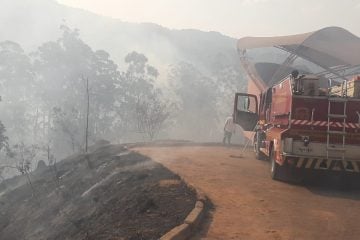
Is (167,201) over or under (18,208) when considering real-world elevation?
over

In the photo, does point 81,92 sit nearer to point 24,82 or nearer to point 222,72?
point 24,82

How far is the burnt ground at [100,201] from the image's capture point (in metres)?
8.60


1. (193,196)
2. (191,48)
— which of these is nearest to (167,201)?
(193,196)

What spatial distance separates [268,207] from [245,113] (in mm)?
9671

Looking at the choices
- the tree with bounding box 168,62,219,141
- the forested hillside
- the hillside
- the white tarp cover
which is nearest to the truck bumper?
the white tarp cover

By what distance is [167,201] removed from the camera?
9289 mm

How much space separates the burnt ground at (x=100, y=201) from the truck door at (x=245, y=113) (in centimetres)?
436

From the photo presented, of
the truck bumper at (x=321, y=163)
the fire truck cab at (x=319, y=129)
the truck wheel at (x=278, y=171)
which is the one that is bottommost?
the truck wheel at (x=278, y=171)

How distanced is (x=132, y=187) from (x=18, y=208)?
855 centimetres

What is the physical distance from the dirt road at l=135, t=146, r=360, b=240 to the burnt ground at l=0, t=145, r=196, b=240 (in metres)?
0.72

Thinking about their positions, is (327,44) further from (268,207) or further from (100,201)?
(268,207)

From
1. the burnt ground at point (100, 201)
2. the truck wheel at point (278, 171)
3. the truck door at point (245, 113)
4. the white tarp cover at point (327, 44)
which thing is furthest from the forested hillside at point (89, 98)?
the truck wheel at point (278, 171)

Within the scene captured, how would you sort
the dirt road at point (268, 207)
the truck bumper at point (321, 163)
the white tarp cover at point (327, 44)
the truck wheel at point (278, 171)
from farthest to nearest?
1. the white tarp cover at point (327, 44)
2. the truck wheel at point (278, 171)
3. the truck bumper at point (321, 163)
4. the dirt road at point (268, 207)

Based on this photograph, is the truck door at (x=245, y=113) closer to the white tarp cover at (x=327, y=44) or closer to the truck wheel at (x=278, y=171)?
the truck wheel at (x=278, y=171)
